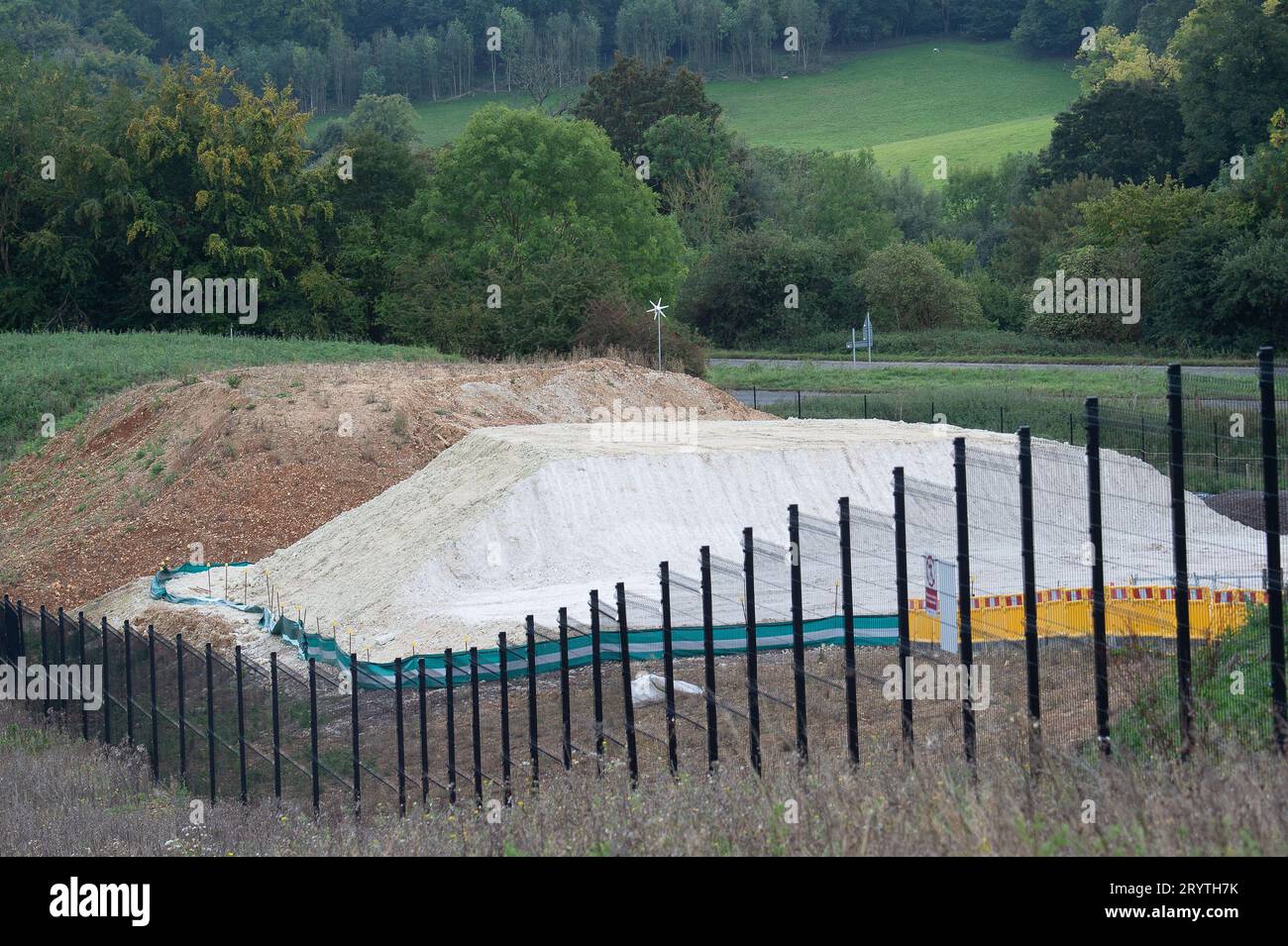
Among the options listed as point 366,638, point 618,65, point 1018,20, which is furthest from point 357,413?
point 1018,20

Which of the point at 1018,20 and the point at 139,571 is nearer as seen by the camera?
the point at 139,571

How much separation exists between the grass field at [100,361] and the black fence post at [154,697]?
2686 cm

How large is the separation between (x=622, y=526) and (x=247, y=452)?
39.1 ft

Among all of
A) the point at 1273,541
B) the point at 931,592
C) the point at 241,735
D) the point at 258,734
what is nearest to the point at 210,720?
the point at 241,735

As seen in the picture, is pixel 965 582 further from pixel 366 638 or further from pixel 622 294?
pixel 622 294

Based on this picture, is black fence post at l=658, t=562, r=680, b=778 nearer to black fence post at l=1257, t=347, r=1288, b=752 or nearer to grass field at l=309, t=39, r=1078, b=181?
black fence post at l=1257, t=347, r=1288, b=752

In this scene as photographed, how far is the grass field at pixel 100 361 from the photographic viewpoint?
43.7 meters

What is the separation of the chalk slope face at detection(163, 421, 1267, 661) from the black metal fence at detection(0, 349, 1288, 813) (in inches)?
8.8

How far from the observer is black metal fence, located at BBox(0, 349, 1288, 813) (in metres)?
10.2

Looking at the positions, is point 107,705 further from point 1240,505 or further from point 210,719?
point 1240,505

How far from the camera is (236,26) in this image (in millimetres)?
152875

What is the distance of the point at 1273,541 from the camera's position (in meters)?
9.01

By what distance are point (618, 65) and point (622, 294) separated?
183ft

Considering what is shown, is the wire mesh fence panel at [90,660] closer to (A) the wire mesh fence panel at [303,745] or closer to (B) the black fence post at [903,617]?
(A) the wire mesh fence panel at [303,745]
